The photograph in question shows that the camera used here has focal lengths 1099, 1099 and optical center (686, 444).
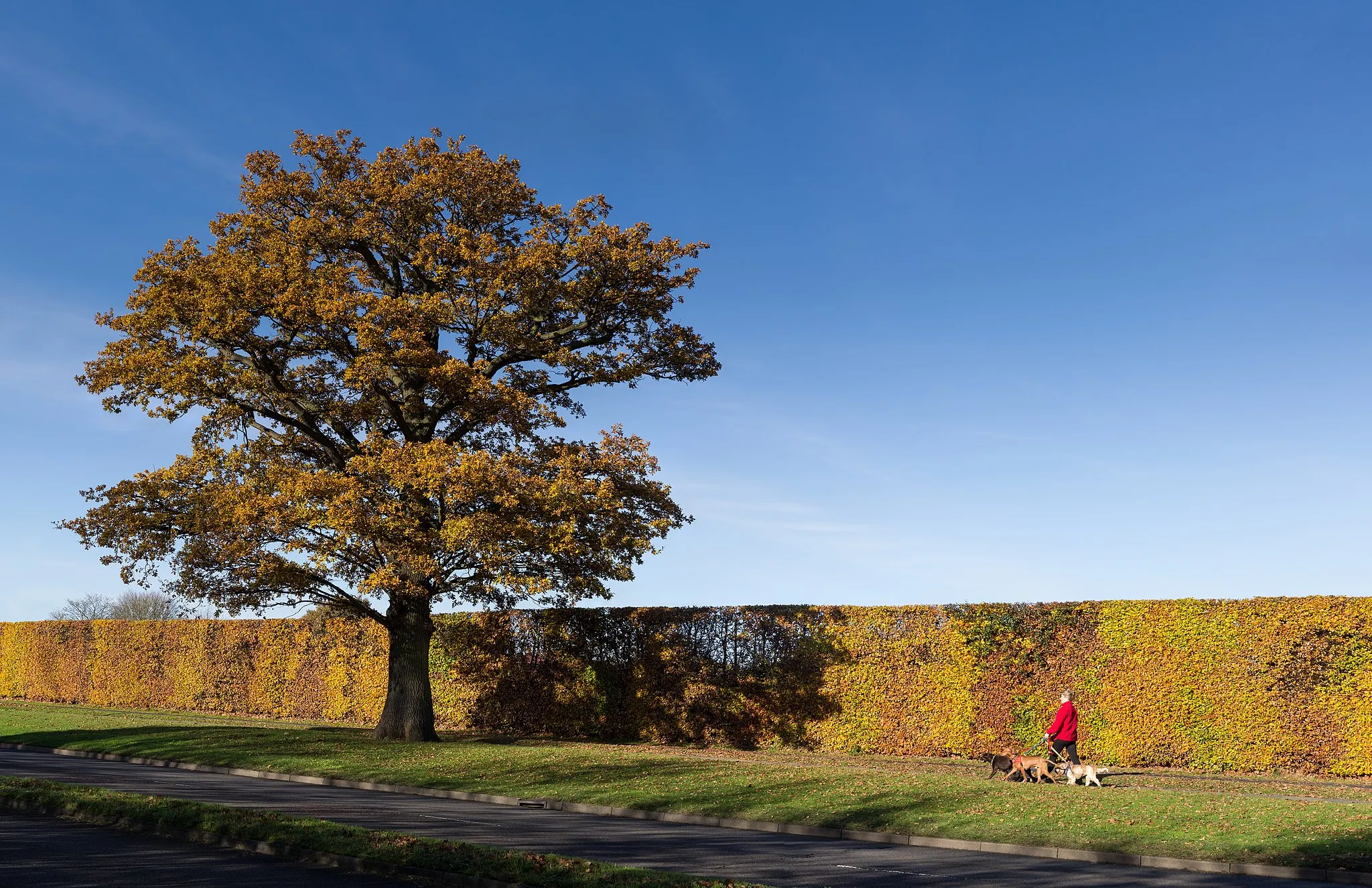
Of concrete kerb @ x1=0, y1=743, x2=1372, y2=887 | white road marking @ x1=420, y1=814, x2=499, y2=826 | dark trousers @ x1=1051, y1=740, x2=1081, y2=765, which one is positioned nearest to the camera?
concrete kerb @ x1=0, y1=743, x2=1372, y2=887

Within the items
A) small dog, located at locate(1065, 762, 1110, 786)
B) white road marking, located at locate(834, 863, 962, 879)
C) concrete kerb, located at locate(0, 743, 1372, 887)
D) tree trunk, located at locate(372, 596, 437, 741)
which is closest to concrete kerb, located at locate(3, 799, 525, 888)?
concrete kerb, located at locate(0, 743, 1372, 887)

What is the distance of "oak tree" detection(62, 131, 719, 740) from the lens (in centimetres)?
2308

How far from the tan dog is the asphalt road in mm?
12999

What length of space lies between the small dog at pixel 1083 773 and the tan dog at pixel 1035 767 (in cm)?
33

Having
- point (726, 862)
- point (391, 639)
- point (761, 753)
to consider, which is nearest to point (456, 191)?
point (391, 639)

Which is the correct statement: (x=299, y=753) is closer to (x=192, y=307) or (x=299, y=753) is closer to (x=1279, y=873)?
(x=192, y=307)

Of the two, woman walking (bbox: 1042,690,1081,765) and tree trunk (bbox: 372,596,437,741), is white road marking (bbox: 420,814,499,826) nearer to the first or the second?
woman walking (bbox: 1042,690,1081,765)

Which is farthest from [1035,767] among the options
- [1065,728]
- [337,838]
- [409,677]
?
[409,677]

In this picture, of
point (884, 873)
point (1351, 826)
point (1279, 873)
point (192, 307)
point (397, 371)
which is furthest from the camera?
point (397, 371)

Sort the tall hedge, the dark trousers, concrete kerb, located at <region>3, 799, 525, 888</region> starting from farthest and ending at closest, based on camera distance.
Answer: the tall hedge → the dark trousers → concrete kerb, located at <region>3, 799, 525, 888</region>

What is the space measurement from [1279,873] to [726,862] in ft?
20.7

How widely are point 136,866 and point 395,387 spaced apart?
17.9m

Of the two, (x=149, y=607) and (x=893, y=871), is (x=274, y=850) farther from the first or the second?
(x=149, y=607)

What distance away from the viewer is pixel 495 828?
1441 cm
